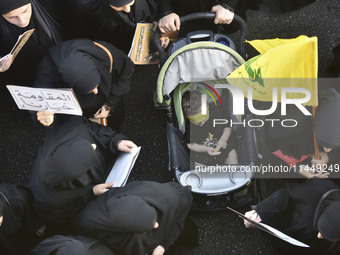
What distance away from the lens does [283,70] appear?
1932mm

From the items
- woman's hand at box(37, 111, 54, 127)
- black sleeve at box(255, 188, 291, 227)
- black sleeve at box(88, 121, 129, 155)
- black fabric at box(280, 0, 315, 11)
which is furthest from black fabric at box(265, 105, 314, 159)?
woman's hand at box(37, 111, 54, 127)

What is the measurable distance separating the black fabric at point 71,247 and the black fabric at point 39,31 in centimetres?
121

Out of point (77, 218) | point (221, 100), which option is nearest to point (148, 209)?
point (77, 218)

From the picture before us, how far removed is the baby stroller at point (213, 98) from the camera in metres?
2.31

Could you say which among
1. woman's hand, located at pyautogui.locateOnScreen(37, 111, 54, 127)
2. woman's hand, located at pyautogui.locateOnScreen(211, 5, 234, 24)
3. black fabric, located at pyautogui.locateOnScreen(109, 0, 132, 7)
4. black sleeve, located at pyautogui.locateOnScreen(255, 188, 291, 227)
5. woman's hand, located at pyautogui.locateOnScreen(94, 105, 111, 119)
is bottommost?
black sleeve, located at pyautogui.locateOnScreen(255, 188, 291, 227)

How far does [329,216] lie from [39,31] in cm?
201

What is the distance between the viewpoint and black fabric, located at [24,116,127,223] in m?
1.91

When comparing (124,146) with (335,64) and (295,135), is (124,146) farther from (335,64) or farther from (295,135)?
(335,64)

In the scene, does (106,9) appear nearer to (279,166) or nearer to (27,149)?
(27,149)

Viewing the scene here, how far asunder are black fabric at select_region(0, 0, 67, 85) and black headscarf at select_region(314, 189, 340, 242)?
1939 mm

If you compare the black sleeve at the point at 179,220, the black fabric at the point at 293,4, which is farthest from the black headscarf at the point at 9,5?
the black fabric at the point at 293,4

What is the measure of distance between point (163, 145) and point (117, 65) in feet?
3.18

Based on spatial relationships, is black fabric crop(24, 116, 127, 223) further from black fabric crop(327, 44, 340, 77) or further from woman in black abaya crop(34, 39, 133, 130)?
black fabric crop(327, 44, 340, 77)

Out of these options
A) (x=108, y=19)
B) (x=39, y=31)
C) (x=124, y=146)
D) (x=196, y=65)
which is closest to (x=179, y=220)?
(x=124, y=146)
